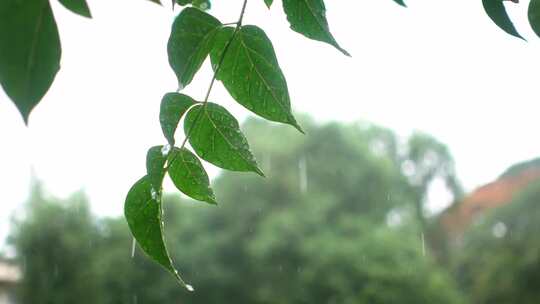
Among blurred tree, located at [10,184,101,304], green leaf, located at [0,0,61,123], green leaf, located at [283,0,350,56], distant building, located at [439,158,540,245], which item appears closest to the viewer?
green leaf, located at [0,0,61,123]

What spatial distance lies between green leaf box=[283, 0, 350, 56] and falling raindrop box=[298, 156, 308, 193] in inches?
401

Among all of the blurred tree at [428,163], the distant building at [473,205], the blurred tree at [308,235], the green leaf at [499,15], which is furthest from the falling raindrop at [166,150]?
the blurred tree at [428,163]

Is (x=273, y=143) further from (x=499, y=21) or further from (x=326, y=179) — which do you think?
(x=499, y=21)

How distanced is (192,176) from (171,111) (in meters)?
0.03

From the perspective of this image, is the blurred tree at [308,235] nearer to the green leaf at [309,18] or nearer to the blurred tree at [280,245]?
the blurred tree at [280,245]

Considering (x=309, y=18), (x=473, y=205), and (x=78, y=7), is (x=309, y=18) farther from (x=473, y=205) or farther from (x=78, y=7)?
(x=473, y=205)

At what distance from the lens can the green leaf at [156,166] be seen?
0.83ft

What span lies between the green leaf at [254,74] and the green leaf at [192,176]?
0.03 meters

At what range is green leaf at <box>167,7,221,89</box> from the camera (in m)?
0.25

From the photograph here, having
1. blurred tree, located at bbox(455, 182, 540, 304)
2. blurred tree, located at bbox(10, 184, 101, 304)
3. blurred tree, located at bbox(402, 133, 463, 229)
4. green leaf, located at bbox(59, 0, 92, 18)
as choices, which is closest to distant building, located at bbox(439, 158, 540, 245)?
blurred tree, located at bbox(402, 133, 463, 229)

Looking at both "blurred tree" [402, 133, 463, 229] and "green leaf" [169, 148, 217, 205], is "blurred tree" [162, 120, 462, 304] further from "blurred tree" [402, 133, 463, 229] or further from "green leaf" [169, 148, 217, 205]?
"green leaf" [169, 148, 217, 205]

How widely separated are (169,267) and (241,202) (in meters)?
10.1

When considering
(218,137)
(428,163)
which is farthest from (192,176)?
(428,163)

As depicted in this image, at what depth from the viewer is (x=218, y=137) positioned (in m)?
0.28
